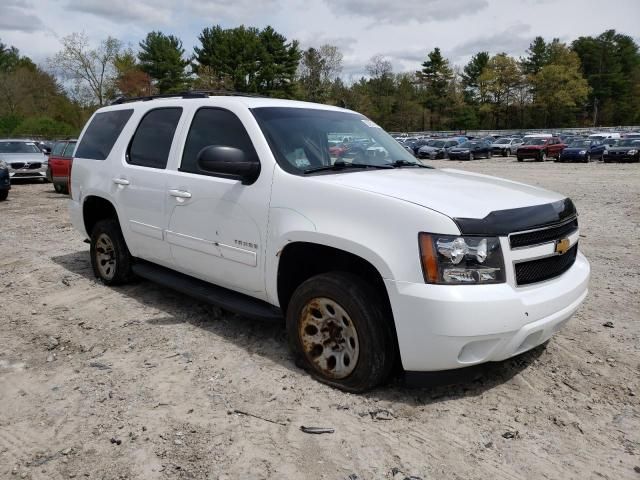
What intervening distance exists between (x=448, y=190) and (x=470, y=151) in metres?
37.7

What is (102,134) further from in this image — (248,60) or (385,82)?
(385,82)

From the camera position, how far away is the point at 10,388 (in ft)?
11.8

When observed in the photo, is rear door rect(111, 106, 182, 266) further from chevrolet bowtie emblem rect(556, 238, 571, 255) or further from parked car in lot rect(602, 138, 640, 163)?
parked car in lot rect(602, 138, 640, 163)

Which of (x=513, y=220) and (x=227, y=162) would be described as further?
(x=227, y=162)

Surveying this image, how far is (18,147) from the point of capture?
2036 centimetres

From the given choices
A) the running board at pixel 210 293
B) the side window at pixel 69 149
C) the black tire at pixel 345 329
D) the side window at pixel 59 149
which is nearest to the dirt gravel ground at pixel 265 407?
the black tire at pixel 345 329

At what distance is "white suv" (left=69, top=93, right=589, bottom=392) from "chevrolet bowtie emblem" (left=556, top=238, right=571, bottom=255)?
0.04ft

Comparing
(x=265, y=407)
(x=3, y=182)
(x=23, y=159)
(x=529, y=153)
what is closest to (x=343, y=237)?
(x=265, y=407)

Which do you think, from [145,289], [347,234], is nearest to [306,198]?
[347,234]

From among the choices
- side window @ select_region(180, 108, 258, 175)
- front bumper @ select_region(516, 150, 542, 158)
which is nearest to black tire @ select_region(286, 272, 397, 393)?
side window @ select_region(180, 108, 258, 175)

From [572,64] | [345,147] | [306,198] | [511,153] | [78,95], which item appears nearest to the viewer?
[306,198]

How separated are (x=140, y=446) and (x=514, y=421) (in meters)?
2.10

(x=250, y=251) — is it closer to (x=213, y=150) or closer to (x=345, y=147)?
(x=213, y=150)

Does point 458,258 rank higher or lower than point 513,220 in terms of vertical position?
lower
